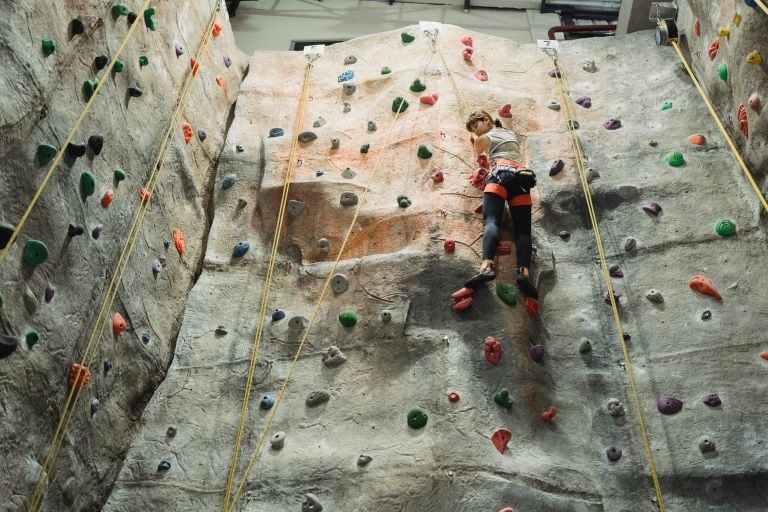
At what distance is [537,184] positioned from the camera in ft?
17.6

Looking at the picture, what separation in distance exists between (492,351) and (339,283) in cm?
92

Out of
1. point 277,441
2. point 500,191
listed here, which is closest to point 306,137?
point 500,191

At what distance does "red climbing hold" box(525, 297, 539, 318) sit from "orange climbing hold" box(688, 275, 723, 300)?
2.62ft

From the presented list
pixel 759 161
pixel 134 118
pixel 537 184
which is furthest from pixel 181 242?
pixel 759 161

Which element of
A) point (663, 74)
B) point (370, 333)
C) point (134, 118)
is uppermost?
point (663, 74)

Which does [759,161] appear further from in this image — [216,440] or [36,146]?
[36,146]

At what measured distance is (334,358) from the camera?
179 inches

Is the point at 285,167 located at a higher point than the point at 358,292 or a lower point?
higher

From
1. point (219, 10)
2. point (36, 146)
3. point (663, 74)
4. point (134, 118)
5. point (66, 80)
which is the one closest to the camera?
point (36, 146)

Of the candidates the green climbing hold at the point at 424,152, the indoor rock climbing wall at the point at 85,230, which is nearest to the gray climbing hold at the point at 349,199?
the green climbing hold at the point at 424,152

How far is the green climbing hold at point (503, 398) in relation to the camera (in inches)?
165

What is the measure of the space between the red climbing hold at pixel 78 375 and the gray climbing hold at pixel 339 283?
1.32 meters

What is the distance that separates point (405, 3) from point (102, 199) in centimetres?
481

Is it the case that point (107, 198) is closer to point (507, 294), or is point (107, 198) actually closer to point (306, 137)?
point (306, 137)
